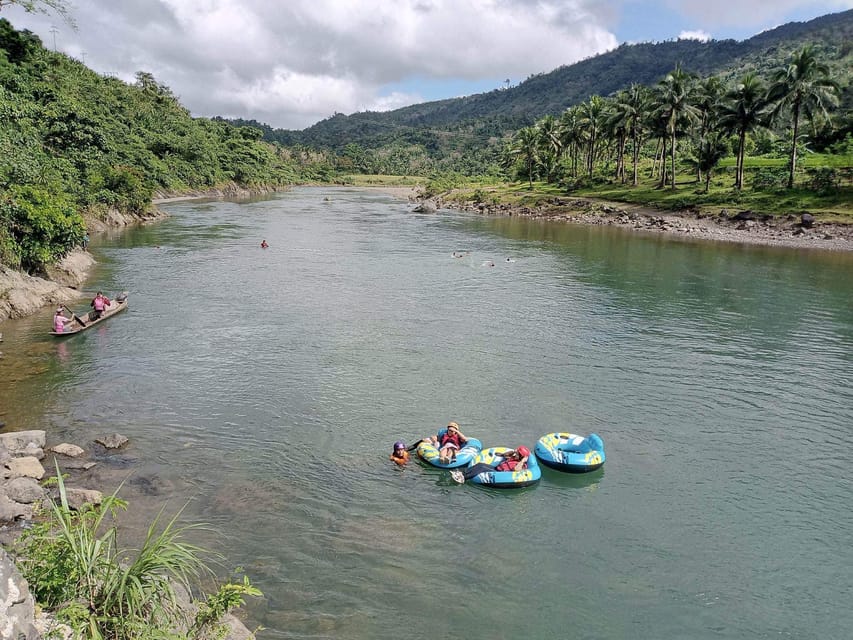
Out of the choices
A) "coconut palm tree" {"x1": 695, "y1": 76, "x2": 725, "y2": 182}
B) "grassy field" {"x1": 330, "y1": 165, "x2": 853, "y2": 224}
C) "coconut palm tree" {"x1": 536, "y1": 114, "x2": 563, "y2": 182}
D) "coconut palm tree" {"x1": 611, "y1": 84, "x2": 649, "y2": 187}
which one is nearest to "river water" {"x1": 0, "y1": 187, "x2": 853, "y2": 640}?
"grassy field" {"x1": 330, "y1": 165, "x2": 853, "y2": 224}

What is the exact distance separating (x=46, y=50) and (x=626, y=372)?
405 ft

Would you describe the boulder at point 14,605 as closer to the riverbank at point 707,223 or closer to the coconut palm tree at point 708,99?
the riverbank at point 707,223

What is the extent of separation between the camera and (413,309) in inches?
1549

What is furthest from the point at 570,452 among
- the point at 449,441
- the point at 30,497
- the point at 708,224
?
the point at 708,224

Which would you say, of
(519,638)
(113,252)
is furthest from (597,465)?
(113,252)

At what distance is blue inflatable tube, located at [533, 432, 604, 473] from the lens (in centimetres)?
1972

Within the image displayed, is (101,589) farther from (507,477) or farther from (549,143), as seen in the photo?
(549,143)

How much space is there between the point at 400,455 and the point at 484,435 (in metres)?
3.72

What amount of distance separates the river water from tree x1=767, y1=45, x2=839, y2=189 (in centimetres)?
3600

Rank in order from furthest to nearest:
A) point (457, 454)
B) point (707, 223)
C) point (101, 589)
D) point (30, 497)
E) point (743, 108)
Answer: point (743, 108) < point (707, 223) < point (457, 454) < point (30, 497) < point (101, 589)

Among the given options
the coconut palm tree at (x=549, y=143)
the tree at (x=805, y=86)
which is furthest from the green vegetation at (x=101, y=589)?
the coconut palm tree at (x=549, y=143)

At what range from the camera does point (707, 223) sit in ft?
248

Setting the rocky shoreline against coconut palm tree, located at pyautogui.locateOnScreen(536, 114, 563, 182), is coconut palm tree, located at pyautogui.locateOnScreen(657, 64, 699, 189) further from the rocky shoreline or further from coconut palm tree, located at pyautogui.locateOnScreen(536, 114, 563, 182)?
the rocky shoreline

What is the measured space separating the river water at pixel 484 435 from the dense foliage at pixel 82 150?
7.05 m
